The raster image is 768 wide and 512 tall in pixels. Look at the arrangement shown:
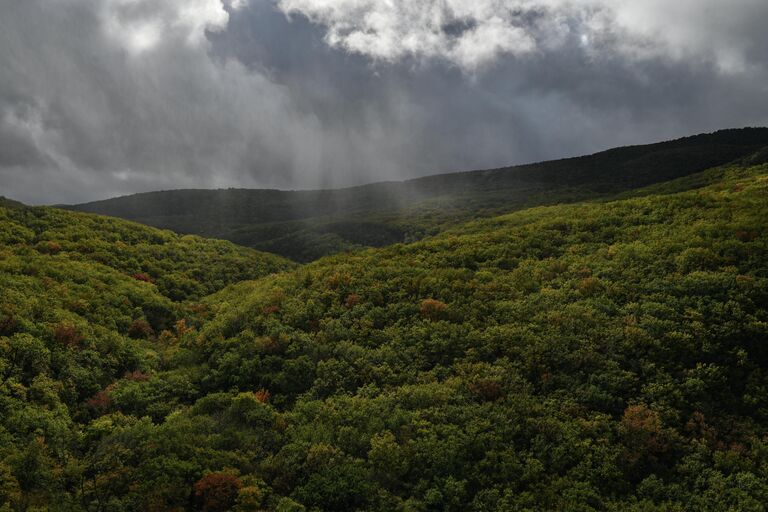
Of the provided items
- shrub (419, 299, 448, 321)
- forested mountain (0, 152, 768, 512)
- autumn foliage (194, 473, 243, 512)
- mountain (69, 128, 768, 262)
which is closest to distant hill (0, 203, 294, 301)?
forested mountain (0, 152, 768, 512)

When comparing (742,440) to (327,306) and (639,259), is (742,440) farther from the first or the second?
(327,306)

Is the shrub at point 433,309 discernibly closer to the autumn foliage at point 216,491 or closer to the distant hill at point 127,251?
the autumn foliage at point 216,491

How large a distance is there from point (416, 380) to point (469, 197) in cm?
11823

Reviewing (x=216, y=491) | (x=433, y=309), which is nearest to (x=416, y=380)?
(x=433, y=309)

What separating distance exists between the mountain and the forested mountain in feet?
185

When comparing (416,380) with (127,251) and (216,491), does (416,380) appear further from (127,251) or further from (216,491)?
(127,251)

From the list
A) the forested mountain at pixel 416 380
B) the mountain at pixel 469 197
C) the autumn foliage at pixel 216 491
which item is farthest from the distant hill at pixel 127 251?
the mountain at pixel 469 197

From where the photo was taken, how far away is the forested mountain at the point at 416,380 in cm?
1225

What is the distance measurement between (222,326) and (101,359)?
5.64 m

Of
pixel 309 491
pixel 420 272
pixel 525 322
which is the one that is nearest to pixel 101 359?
pixel 309 491

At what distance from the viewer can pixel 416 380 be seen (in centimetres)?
1752

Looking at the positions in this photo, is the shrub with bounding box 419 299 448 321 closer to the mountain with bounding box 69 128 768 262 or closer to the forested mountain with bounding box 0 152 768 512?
the forested mountain with bounding box 0 152 768 512

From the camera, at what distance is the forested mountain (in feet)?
40.2

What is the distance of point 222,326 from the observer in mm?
24141
